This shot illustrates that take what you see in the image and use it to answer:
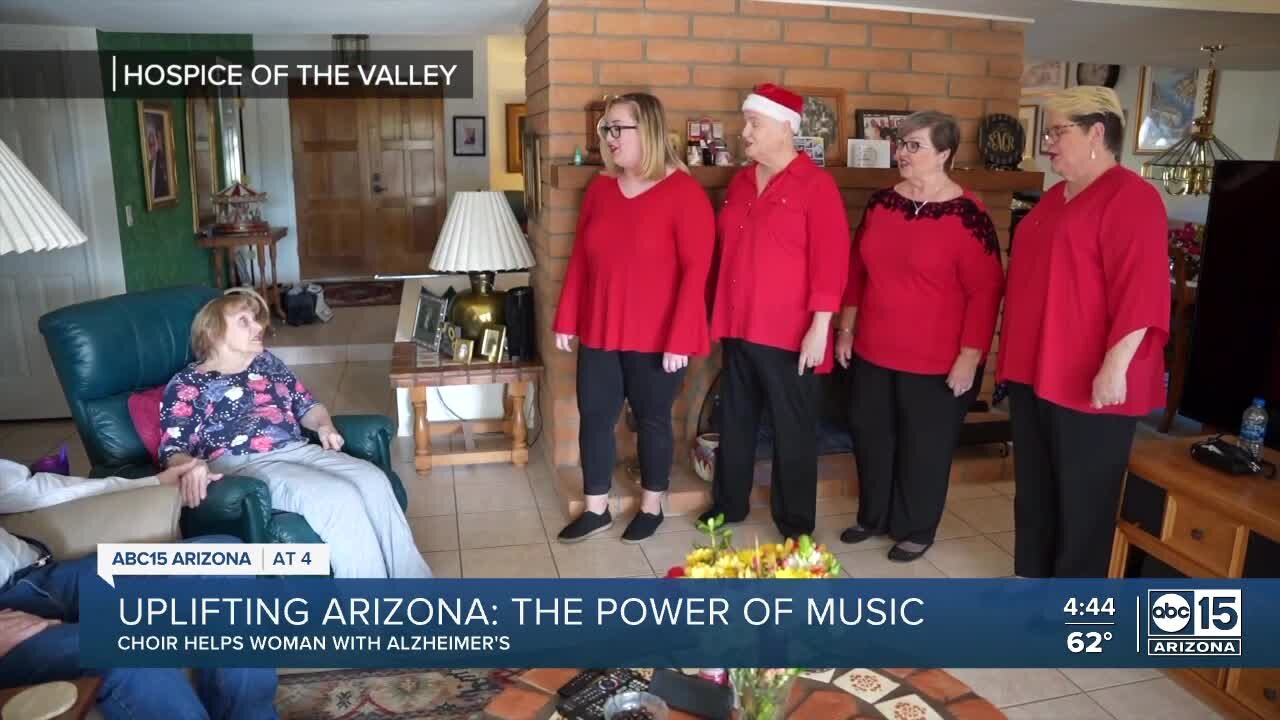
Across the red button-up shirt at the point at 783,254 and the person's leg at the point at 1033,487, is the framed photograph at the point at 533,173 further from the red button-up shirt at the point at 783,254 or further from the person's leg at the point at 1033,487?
the person's leg at the point at 1033,487

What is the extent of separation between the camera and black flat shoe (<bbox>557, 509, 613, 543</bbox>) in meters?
3.14

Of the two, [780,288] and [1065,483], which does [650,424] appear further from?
[1065,483]

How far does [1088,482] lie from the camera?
7.91 feet

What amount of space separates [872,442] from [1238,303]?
1.10 metres

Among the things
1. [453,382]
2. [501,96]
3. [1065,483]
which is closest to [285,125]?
[501,96]

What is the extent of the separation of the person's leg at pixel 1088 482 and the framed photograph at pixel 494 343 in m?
2.19

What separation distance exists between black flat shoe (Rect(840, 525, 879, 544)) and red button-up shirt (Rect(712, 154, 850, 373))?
622 mm

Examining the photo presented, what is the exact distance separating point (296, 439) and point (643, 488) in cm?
115

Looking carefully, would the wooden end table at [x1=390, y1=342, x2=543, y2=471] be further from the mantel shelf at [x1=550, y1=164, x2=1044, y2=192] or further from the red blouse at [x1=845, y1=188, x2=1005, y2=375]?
the red blouse at [x1=845, y1=188, x2=1005, y2=375]

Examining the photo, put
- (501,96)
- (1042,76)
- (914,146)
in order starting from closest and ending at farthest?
(914,146) < (1042,76) < (501,96)

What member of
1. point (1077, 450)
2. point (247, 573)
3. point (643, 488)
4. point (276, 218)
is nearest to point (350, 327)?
point (276, 218)

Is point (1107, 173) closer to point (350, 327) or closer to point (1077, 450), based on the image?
point (1077, 450)

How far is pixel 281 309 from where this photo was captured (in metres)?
6.83

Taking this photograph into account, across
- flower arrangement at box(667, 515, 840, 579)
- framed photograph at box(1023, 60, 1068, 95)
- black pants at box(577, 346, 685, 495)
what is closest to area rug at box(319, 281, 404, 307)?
black pants at box(577, 346, 685, 495)
